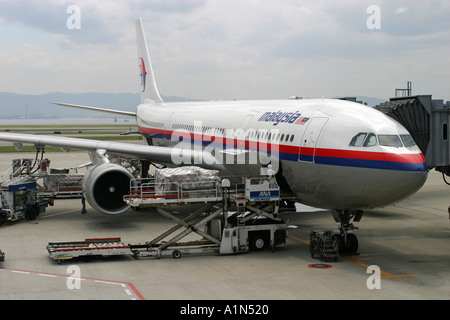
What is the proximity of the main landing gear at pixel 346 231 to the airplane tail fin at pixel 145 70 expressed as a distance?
20567mm

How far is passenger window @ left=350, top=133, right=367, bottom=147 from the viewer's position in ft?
50.7

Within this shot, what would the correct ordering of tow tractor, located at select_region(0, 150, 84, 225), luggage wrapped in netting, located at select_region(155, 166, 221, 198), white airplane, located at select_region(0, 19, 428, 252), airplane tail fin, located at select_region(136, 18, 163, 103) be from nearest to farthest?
white airplane, located at select_region(0, 19, 428, 252)
luggage wrapped in netting, located at select_region(155, 166, 221, 198)
tow tractor, located at select_region(0, 150, 84, 225)
airplane tail fin, located at select_region(136, 18, 163, 103)

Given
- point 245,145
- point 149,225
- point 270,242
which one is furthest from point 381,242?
point 149,225

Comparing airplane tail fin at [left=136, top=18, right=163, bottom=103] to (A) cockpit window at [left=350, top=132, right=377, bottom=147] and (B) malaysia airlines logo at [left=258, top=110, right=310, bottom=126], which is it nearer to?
(B) malaysia airlines logo at [left=258, top=110, right=310, bottom=126]

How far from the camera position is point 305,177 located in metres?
16.8

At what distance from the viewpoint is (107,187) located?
21391mm

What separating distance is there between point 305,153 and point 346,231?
266cm

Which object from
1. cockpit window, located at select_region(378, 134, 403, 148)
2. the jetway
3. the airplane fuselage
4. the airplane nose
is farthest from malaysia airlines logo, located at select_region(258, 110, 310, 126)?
the airplane nose

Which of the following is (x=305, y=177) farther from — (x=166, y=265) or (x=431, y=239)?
(x=431, y=239)

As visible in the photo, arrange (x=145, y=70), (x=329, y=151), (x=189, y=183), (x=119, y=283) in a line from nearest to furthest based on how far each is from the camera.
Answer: (x=119, y=283) → (x=329, y=151) → (x=189, y=183) → (x=145, y=70)

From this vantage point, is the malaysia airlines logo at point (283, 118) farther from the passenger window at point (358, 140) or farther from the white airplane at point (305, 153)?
the passenger window at point (358, 140)

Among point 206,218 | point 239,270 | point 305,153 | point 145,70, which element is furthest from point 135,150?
point 145,70

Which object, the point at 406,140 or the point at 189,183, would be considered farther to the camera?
the point at 189,183

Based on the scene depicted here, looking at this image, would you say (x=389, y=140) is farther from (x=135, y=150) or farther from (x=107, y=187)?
(x=135, y=150)
